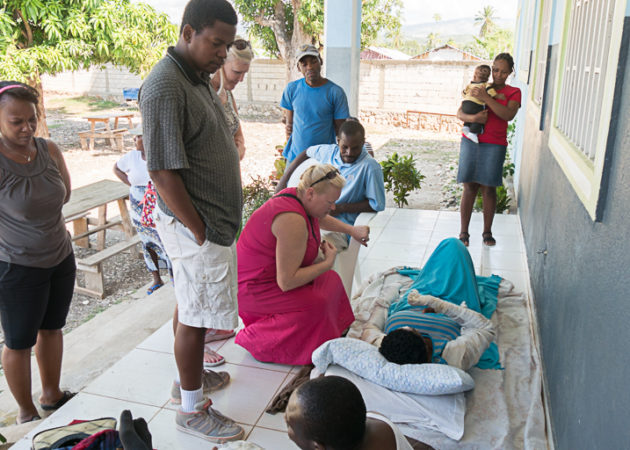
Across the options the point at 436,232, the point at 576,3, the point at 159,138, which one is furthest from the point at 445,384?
the point at 436,232

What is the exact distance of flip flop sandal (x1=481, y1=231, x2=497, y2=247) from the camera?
4996 mm

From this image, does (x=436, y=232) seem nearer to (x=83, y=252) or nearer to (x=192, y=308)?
(x=192, y=308)

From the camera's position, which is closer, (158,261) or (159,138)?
(159,138)

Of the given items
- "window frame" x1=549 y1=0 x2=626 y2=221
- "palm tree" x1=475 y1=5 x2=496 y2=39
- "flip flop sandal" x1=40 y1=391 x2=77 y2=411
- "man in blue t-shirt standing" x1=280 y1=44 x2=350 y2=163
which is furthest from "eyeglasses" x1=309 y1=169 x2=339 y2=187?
"palm tree" x1=475 y1=5 x2=496 y2=39

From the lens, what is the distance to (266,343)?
2904mm

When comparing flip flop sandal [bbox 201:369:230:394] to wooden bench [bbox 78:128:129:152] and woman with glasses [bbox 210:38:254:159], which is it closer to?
woman with glasses [bbox 210:38:254:159]

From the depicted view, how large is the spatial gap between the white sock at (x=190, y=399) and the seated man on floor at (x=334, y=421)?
37.7 inches

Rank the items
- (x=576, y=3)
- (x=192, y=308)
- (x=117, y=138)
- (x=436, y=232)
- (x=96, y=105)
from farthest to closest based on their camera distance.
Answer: (x=96, y=105)
(x=117, y=138)
(x=436, y=232)
(x=576, y=3)
(x=192, y=308)

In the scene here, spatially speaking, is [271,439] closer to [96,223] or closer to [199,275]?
[199,275]

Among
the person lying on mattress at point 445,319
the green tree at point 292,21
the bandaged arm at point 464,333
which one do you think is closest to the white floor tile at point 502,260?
the person lying on mattress at point 445,319

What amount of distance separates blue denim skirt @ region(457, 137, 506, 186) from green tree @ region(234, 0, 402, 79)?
929 centimetres

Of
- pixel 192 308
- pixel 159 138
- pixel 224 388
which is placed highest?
pixel 159 138

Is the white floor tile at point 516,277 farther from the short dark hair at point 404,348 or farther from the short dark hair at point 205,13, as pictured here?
the short dark hair at point 205,13

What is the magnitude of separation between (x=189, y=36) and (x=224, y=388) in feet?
5.58
